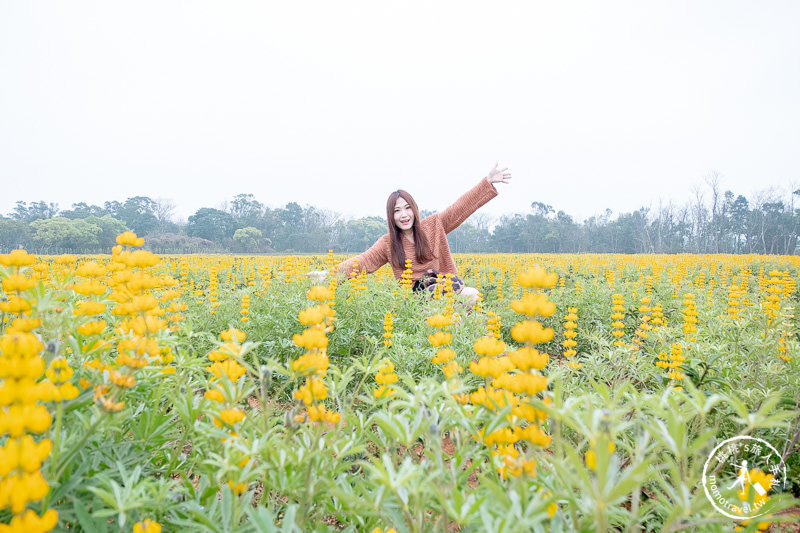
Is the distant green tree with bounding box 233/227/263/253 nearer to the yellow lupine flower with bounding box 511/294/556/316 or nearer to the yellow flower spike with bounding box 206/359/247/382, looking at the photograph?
the yellow flower spike with bounding box 206/359/247/382

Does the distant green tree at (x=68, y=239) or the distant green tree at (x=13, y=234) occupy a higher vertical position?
the distant green tree at (x=13, y=234)

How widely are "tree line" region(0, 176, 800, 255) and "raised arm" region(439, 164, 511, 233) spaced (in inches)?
1238

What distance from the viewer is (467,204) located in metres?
5.41

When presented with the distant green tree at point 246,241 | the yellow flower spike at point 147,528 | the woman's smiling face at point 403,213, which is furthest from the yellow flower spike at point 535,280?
the distant green tree at point 246,241

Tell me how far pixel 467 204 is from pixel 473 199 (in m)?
0.11

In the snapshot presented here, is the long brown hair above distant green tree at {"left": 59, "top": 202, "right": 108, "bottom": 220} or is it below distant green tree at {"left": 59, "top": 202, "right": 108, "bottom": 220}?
below

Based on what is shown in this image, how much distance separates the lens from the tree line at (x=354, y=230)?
37.6 m

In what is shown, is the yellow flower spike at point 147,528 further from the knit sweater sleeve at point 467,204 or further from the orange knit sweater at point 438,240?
the knit sweater sleeve at point 467,204

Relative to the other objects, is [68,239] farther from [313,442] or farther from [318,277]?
[313,442]

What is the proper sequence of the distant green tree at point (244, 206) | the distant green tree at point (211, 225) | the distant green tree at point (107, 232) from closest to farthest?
the distant green tree at point (107, 232), the distant green tree at point (211, 225), the distant green tree at point (244, 206)

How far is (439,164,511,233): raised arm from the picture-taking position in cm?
523

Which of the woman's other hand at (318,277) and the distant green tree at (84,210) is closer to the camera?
the woman's other hand at (318,277)

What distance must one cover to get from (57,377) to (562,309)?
16.1ft

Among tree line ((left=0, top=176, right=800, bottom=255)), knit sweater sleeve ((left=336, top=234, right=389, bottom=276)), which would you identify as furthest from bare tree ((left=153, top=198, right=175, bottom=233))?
knit sweater sleeve ((left=336, top=234, right=389, bottom=276))
